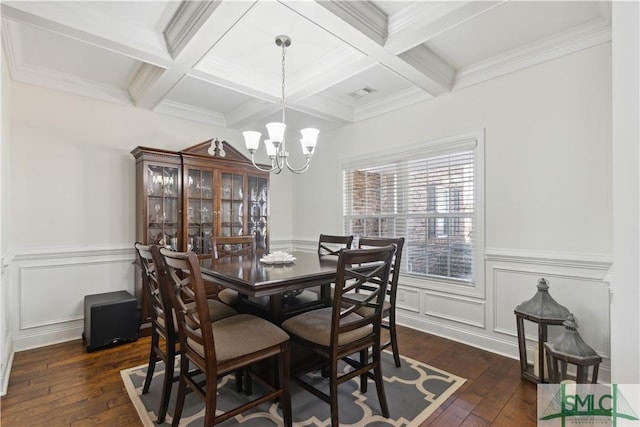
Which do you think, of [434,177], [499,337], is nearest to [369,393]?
[499,337]

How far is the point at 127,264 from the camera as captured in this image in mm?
3467

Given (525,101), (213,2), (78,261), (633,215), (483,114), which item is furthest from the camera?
(78,261)

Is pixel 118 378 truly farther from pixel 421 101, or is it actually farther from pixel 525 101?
pixel 525 101

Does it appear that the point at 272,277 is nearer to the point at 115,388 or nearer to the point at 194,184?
the point at 115,388

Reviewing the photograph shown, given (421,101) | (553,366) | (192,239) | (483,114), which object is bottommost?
(553,366)

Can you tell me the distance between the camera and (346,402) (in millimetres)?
2025

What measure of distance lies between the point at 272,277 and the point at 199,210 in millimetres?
2203

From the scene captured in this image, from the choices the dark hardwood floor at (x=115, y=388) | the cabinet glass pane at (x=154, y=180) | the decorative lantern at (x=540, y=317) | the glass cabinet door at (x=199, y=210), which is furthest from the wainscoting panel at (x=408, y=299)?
the cabinet glass pane at (x=154, y=180)

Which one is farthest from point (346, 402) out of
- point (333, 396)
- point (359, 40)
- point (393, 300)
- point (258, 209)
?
point (258, 209)

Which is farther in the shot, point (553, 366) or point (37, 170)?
point (37, 170)

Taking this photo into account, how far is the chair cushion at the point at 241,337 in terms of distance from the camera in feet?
5.20

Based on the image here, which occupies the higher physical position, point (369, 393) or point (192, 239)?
point (192, 239)

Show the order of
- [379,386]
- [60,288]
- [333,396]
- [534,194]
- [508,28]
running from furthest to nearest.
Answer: [60,288] < [534,194] < [508,28] < [379,386] < [333,396]

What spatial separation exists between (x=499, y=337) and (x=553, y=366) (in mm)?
831
